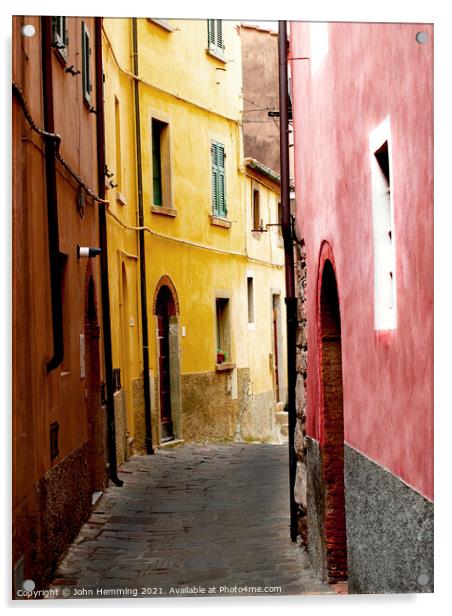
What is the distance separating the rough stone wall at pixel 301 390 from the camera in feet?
19.5

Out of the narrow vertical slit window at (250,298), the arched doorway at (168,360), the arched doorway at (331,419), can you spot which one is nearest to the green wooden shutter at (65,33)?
the arched doorway at (168,360)

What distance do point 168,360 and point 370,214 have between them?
1225 millimetres

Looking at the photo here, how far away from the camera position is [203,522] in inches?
200

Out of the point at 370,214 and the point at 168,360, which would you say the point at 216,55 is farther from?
the point at 168,360

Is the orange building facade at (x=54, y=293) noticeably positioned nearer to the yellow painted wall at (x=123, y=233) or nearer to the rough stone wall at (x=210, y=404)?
the yellow painted wall at (x=123, y=233)

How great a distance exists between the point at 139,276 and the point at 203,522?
116 centimetres

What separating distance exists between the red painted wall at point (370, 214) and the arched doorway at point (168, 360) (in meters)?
0.80

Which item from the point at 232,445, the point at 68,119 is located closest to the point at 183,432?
the point at 232,445

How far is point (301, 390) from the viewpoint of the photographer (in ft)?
20.2

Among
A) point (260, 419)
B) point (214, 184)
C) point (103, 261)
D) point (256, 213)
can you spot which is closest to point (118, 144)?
point (214, 184)

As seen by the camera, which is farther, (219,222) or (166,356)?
(219,222)
